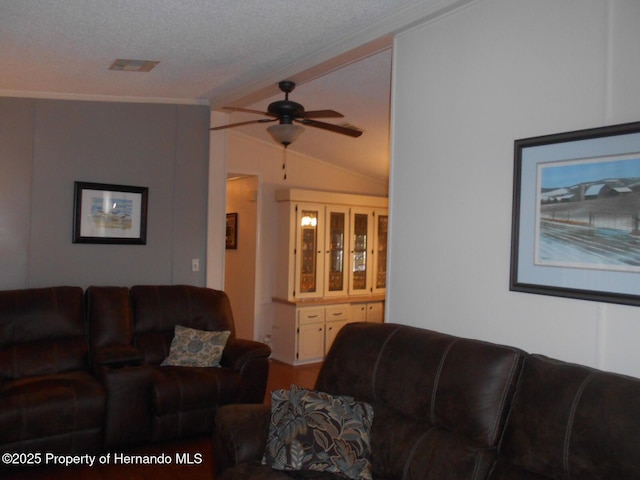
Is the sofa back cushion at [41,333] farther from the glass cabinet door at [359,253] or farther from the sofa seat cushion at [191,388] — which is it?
the glass cabinet door at [359,253]

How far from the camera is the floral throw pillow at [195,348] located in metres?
3.73

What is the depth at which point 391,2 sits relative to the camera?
260cm

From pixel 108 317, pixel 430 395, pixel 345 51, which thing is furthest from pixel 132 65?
pixel 430 395

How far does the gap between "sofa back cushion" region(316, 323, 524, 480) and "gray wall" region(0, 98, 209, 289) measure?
8.73 feet

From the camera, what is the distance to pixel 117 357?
3.37m

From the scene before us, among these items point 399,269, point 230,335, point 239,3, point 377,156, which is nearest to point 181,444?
point 230,335

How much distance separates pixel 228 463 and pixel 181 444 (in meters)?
1.40

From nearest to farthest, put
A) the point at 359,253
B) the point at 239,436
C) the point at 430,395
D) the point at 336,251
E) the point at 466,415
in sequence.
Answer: the point at 466,415, the point at 430,395, the point at 239,436, the point at 336,251, the point at 359,253

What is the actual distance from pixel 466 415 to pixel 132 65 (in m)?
3.12

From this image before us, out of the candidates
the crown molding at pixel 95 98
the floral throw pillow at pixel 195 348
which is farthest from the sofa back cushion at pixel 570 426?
the crown molding at pixel 95 98

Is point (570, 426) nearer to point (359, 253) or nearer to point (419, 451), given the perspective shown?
point (419, 451)

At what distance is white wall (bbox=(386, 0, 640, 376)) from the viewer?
1924 millimetres

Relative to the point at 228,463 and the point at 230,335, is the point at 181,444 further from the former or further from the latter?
the point at 228,463

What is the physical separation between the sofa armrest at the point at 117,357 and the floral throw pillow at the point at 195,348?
11.6 inches
